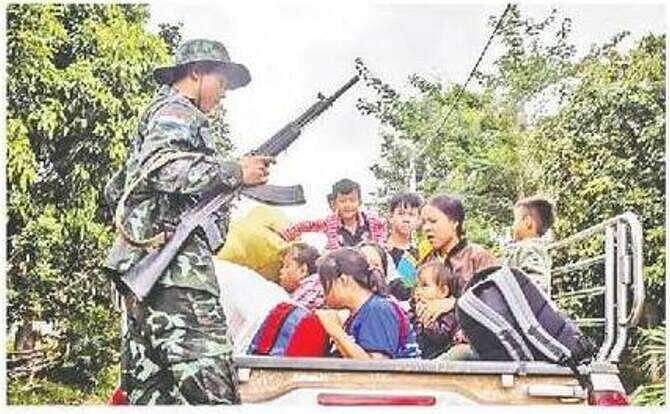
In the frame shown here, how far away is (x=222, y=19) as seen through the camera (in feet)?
14.9

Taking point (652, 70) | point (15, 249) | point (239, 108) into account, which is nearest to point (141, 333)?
point (15, 249)

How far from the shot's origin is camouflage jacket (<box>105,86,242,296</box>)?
4.38 metres

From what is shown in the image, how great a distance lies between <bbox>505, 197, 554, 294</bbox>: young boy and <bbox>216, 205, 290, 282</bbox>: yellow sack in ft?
2.48

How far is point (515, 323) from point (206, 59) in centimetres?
133

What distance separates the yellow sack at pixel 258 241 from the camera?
4422 millimetres

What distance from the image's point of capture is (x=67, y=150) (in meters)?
4.56

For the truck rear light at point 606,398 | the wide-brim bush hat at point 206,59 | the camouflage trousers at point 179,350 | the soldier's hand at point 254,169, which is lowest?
the truck rear light at point 606,398

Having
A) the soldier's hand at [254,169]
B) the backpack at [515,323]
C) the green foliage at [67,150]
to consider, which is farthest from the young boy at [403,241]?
the green foliage at [67,150]

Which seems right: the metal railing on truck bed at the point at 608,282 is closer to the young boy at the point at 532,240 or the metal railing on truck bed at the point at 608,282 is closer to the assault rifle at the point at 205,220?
the young boy at the point at 532,240

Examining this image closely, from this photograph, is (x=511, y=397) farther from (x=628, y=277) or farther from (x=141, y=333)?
(x=141, y=333)

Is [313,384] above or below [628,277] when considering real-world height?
below

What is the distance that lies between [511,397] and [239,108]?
4.21 ft

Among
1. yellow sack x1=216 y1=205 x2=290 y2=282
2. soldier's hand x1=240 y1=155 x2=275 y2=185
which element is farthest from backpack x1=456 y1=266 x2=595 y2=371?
soldier's hand x1=240 y1=155 x2=275 y2=185

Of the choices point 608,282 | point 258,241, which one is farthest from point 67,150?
point 608,282
